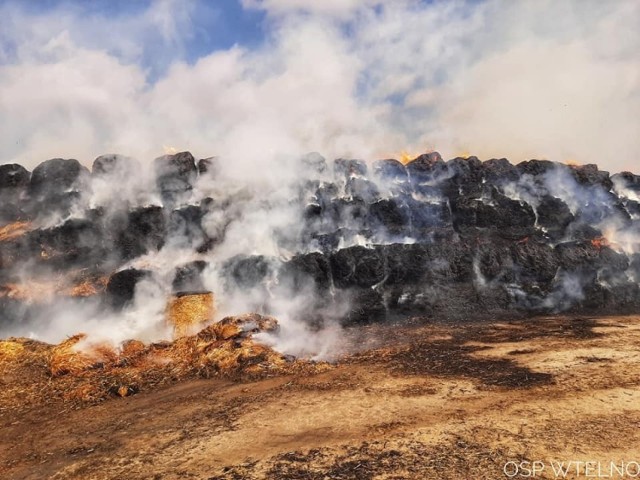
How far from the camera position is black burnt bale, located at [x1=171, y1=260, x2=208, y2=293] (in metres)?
17.8

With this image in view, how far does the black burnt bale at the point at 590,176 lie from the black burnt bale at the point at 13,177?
2659cm

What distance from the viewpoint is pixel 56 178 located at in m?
19.5

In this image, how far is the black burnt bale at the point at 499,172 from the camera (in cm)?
2138

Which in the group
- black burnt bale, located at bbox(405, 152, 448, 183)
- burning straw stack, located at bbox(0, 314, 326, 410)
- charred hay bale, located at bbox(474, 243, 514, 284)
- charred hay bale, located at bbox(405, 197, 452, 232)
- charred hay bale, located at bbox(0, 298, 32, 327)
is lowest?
burning straw stack, located at bbox(0, 314, 326, 410)

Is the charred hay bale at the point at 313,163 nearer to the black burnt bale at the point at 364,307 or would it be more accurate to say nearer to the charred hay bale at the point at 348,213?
the charred hay bale at the point at 348,213

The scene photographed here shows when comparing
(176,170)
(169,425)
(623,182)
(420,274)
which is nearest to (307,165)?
(176,170)

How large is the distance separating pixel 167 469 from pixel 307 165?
16.0 m

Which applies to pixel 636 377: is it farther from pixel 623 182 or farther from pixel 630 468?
pixel 623 182

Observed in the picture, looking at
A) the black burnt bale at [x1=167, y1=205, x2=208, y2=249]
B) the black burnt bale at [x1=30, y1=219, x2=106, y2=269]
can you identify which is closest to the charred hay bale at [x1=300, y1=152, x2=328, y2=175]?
the black burnt bale at [x1=167, y1=205, x2=208, y2=249]

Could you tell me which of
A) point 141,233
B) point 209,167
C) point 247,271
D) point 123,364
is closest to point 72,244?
point 141,233

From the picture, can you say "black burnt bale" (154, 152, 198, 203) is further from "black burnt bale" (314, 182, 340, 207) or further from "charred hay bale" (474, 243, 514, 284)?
"charred hay bale" (474, 243, 514, 284)

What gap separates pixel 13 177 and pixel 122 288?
771 cm

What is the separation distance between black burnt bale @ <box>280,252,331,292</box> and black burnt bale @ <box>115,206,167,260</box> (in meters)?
6.01

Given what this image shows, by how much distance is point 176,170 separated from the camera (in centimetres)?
2045
